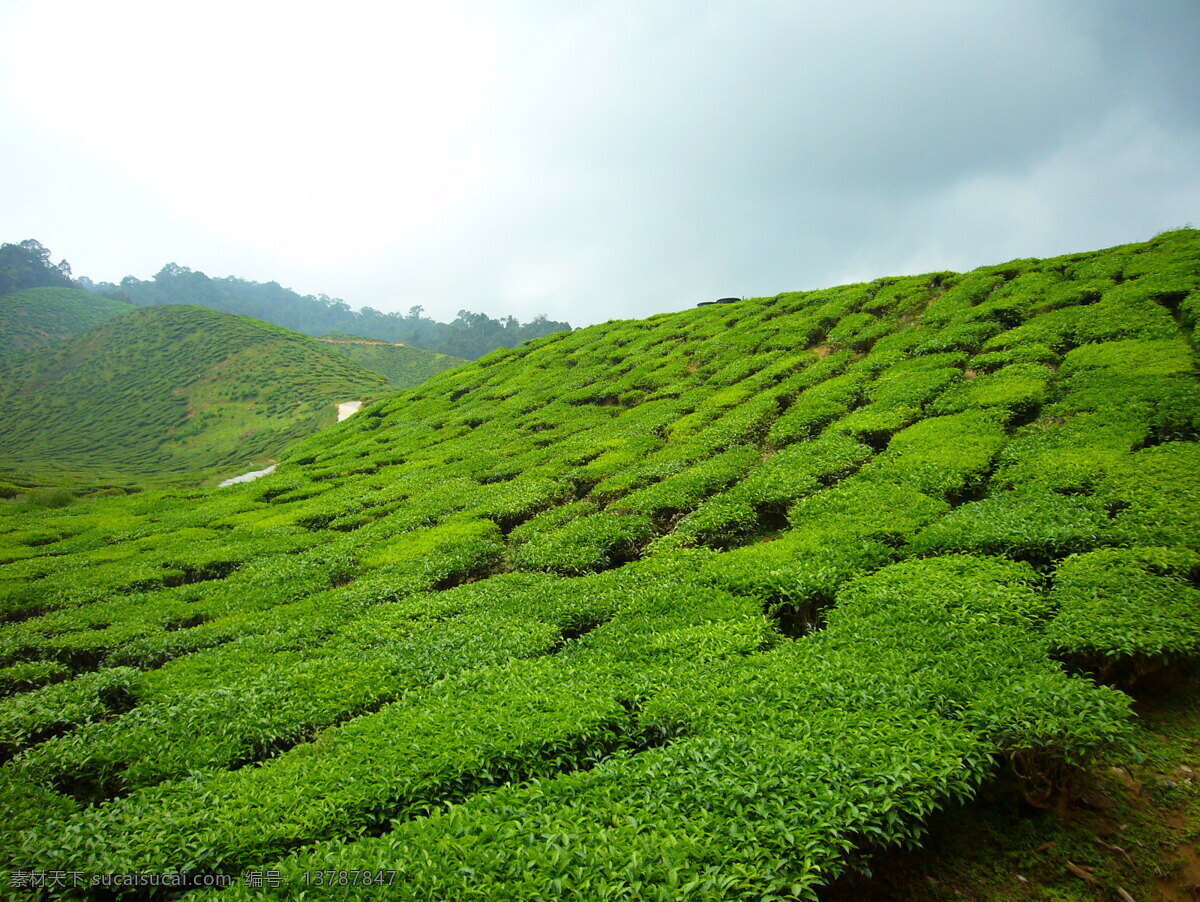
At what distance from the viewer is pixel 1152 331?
54.9 feet

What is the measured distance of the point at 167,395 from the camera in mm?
86062

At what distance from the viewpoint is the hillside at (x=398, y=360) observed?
118188mm

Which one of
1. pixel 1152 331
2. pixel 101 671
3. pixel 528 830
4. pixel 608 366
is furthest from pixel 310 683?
pixel 608 366

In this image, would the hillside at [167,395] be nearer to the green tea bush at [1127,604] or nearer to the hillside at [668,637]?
the hillside at [668,637]

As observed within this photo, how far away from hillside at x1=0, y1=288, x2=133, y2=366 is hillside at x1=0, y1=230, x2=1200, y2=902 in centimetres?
13575

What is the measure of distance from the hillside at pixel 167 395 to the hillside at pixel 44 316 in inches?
582

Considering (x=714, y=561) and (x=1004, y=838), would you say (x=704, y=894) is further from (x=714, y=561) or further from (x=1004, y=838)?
(x=714, y=561)

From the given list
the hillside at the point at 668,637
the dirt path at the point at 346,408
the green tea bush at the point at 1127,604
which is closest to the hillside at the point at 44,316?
the dirt path at the point at 346,408

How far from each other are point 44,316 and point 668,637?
17617 cm

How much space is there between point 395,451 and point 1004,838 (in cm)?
2745

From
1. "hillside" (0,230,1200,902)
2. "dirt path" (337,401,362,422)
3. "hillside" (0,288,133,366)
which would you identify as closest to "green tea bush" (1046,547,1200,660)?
"hillside" (0,230,1200,902)

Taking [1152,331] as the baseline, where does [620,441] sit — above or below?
below

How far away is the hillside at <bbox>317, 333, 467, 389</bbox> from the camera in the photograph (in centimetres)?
11819

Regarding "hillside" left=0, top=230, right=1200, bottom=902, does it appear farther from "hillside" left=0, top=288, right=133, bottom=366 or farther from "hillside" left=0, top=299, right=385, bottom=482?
"hillside" left=0, top=288, right=133, bottom=366
